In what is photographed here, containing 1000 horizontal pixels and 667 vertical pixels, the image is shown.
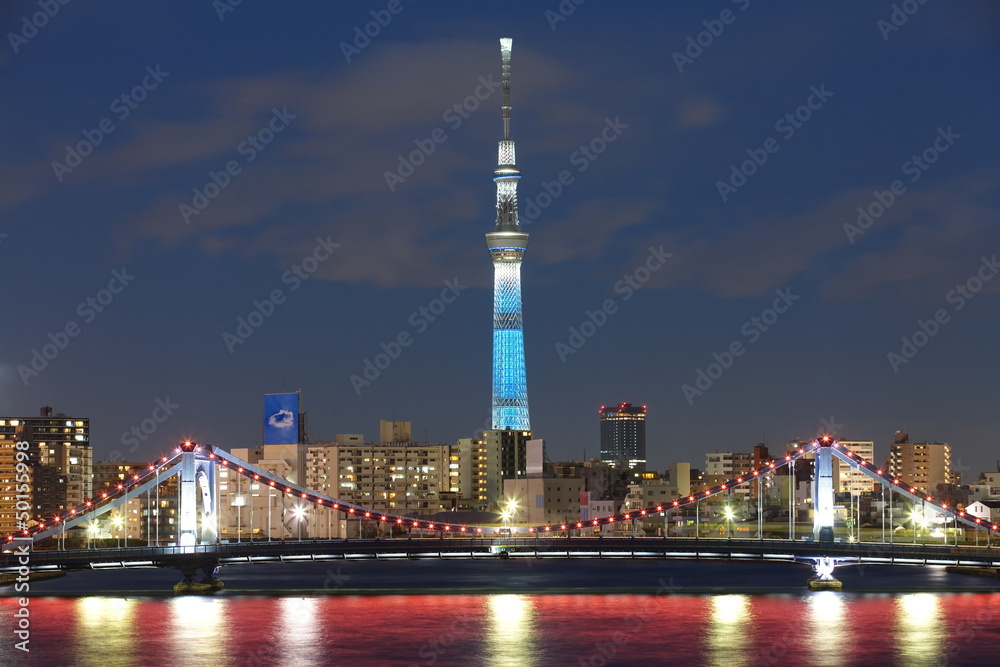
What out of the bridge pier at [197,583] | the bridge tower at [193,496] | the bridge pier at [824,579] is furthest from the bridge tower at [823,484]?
the bridge tower at [193,496]

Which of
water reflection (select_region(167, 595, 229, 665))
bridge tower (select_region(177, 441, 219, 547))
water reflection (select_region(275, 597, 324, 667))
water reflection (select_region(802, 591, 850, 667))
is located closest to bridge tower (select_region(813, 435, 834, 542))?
water reflection (select_region(802, 591, 850, 667))

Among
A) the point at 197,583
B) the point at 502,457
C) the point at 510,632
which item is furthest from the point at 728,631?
the point at 502,457

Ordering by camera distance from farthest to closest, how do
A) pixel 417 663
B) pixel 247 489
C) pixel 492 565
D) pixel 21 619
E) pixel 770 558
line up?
pixel 247 489
pixel 492 565
pixel 770 558
pixel 21 619
pixel 417 663

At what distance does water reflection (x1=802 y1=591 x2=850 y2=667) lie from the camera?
58750 mm

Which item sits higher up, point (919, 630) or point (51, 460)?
point (51, 460)

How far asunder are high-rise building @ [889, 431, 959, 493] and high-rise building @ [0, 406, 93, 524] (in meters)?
84.0

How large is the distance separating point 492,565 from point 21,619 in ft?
219

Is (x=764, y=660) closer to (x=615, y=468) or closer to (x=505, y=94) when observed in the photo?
(x=505, y=94)

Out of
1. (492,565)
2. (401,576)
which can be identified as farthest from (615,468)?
(401,576)

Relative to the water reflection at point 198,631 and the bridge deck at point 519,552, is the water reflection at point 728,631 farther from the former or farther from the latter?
the water reflection at point 198,631

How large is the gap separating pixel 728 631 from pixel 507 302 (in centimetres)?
10056

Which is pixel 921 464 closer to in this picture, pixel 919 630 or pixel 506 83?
pixel 506 83

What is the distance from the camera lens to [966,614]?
2817 inches

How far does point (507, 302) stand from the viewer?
541ft
